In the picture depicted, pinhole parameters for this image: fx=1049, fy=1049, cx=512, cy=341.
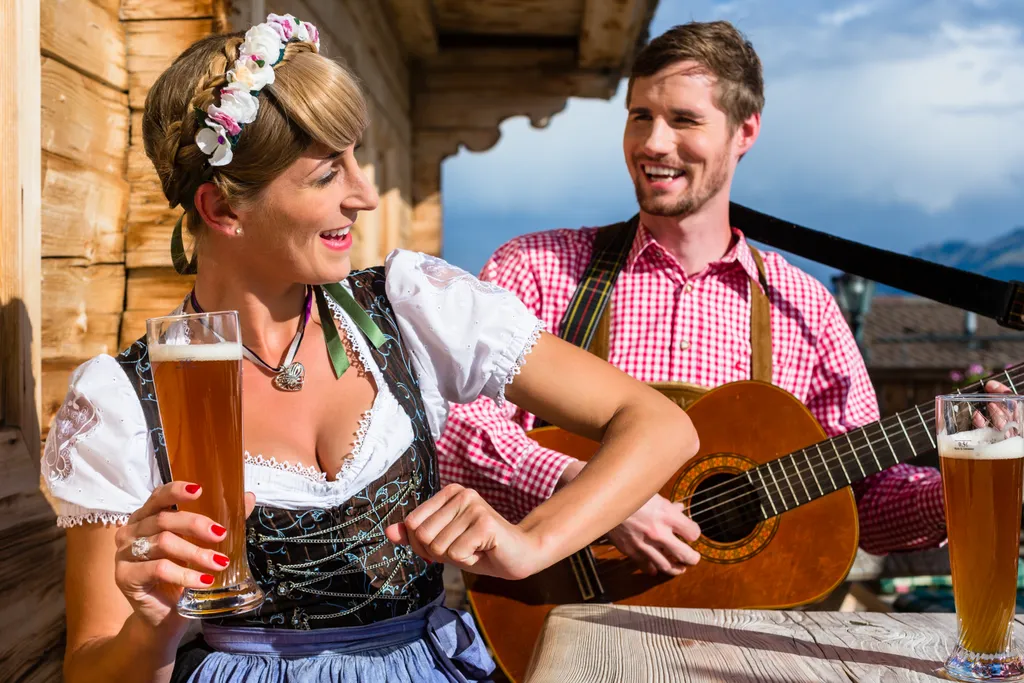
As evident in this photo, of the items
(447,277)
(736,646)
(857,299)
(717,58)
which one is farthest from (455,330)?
(857,299)

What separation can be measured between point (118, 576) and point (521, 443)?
125 cm

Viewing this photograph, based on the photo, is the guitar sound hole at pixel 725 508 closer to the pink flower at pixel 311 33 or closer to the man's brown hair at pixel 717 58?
the man's brown hair at pixel 717 58

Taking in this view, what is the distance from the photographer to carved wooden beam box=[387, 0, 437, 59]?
16.7 feet

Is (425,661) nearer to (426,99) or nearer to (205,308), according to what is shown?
Result: (205,308)

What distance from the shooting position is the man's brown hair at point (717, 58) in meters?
2.85

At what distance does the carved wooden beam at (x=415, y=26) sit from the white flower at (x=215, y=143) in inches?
145

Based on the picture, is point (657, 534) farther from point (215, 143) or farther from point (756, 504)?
point (215, 143)

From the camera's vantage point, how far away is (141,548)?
1218 millimetres

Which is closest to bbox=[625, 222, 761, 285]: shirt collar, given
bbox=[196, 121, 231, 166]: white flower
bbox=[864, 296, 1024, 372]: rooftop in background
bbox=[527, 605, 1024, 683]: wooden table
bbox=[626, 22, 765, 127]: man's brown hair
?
bbox=[626, 22, 765, 127]: man's brown hair

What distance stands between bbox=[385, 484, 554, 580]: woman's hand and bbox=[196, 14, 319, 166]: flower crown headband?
0.63 metres

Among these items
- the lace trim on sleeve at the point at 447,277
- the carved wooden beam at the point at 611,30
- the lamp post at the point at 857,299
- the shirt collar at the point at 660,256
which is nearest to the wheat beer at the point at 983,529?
the lace trim on sleeve at the point at 447,277

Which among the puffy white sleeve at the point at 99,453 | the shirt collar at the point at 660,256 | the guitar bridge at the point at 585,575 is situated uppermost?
the shirt collar at the point at 660,256

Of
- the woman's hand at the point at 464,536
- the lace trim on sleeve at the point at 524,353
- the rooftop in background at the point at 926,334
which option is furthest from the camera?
the rooftop in background at the point at 926,334

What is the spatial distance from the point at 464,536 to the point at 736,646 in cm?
40
